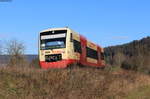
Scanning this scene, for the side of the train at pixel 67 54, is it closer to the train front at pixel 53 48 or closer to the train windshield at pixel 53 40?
the train front at pixel 53 48

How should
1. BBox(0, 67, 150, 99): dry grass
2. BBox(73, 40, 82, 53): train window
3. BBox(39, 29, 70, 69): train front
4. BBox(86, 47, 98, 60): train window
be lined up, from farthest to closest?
1. BBox(86, 47, 98, 60): train window
2. BBox(73, 40, 82, 53): train window
3. BBox(39, 29, 70, 69): train front
4. BBox(0, 67, 150, 99): dry grass

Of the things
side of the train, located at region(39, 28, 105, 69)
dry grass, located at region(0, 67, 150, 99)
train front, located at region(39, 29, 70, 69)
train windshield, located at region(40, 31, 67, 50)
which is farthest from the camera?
train windshield, located at region(40, 31, 67, 50)

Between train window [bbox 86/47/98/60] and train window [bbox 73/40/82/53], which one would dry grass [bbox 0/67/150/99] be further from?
train window [bbox 86/47/98/60]

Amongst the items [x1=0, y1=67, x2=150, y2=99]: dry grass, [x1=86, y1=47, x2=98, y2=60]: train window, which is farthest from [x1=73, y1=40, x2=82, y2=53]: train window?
[x1=0, y1=67, x2=150, y2=99]: dry grass

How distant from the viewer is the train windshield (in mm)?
25641

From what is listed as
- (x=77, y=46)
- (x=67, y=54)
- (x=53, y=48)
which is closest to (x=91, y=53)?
(x=77, y=46)

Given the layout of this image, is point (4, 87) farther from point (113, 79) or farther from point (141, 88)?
point (141, 88)

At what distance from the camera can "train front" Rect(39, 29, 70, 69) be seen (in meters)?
25.2

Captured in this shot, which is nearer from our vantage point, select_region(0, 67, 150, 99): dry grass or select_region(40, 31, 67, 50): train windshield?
select_region(0, 67, 150, 99): dry grass

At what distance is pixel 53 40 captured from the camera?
2595 cm

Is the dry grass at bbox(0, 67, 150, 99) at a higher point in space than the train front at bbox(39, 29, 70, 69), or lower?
lower

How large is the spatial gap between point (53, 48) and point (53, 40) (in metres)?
0.71

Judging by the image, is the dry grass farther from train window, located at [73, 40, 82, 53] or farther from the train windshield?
train window, located at [73, 40, 82, 53]

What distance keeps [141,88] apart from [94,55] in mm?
12651
